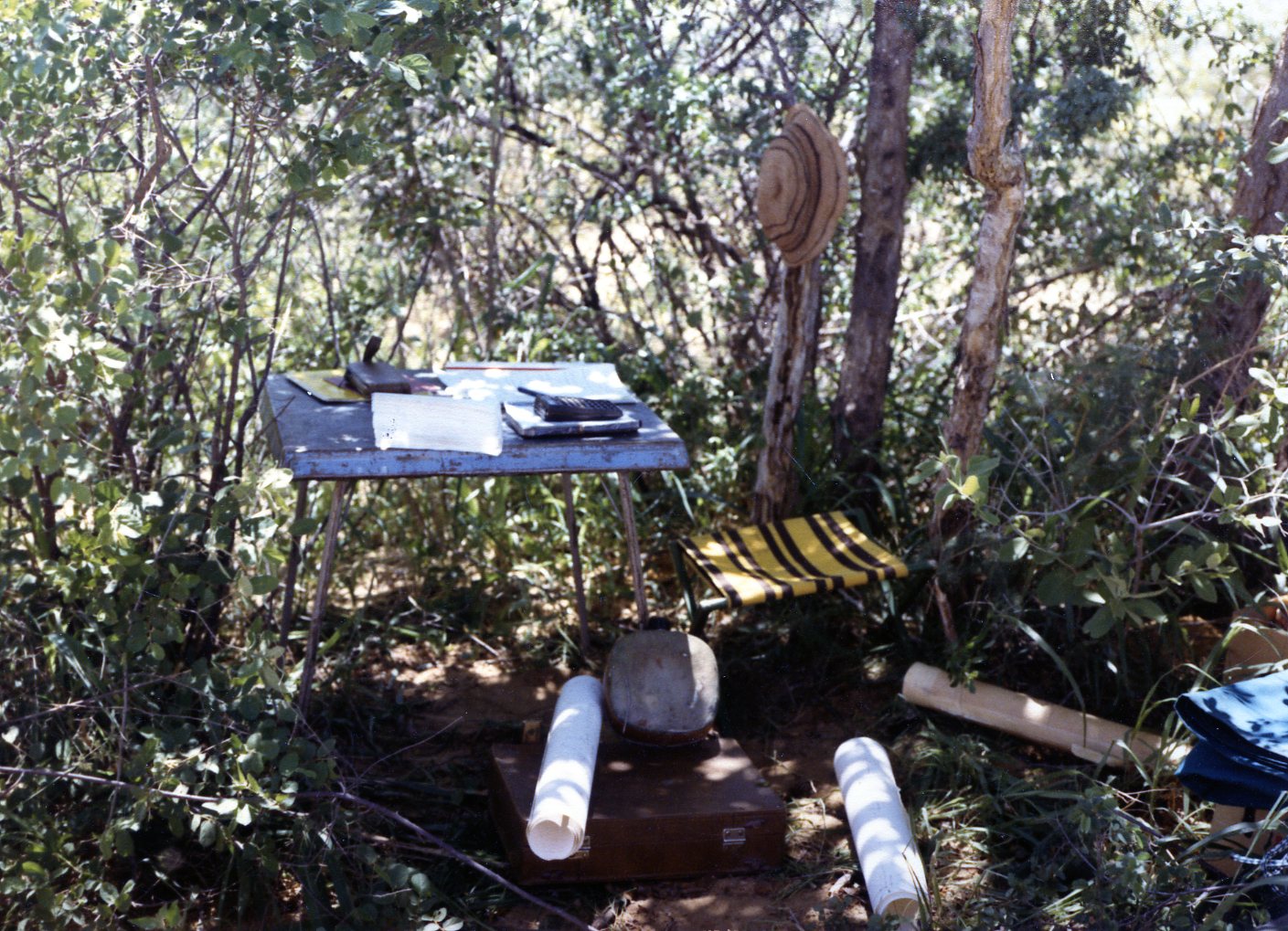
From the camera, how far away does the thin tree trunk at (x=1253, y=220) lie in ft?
12.0

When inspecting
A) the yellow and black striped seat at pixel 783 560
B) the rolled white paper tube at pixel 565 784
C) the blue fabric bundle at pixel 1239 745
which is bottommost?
the rolled white paper tube at pixel 565 784

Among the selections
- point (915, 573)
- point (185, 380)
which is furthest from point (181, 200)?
point (915, 573)

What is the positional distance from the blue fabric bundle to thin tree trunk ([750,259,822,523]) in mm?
1663

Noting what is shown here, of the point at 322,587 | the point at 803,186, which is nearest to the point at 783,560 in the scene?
the point at 803,186

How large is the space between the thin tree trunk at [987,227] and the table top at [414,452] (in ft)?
2.89

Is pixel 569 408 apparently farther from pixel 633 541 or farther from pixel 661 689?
pixel 661 689

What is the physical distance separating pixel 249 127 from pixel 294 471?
3.07ft

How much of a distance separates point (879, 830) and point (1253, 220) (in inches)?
89.4

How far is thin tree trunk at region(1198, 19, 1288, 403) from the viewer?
366 centimetres

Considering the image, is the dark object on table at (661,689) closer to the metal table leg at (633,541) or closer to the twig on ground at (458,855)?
the metal table leg at (633,541)

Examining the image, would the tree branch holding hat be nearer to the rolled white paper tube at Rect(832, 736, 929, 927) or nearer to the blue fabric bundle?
the rolled white paper tube at Rect(832, 736, 929, 927)

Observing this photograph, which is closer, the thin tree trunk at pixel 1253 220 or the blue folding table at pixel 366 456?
the blue folding table at pixel 366 456

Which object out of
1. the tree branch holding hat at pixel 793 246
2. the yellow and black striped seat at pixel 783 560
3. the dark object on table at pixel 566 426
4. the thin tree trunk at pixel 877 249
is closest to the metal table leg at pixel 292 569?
the dark object on table at pixel 566 426

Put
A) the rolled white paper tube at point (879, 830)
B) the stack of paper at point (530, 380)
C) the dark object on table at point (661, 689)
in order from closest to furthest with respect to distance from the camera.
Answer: the rolled white paper tube at point (879, 830)
the dark object on table at point (661, 689)
the stack of paper at point (530, 380)
